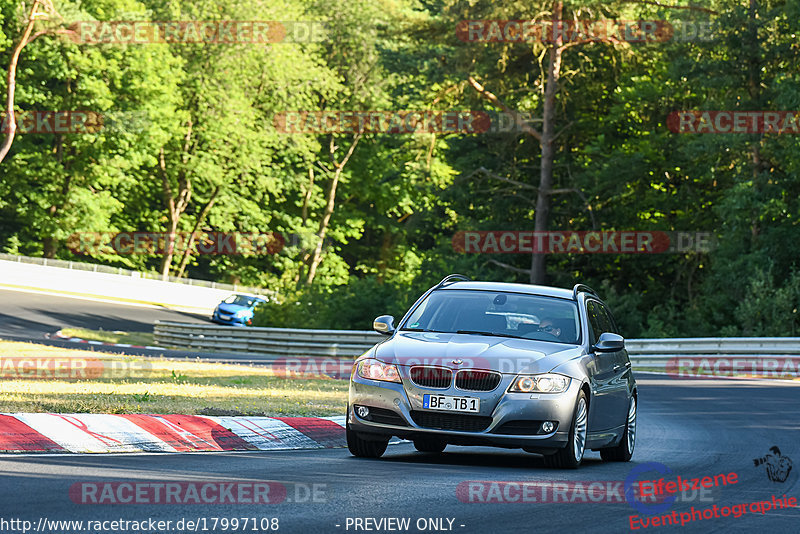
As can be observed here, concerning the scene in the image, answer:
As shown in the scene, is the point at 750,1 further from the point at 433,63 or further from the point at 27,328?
the point at 27,328

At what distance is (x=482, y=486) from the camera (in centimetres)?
873

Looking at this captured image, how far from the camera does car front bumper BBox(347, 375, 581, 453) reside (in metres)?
9.88

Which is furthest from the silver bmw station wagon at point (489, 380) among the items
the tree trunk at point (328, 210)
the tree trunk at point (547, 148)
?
the tree trunk at point (328, 210)

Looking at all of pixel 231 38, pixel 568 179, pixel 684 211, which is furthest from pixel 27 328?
pixel 231 38

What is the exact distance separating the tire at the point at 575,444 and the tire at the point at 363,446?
1.44 m

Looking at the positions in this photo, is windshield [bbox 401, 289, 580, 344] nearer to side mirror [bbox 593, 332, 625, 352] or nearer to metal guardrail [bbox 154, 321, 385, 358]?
side mirror [bbox 593, 332, 625, 352]

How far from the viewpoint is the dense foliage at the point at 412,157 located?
38219mm

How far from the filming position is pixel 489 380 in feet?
32.6

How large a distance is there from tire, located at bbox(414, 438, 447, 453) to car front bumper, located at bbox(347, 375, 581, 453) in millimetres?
186

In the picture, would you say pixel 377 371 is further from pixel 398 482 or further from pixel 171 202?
pixel 171 202

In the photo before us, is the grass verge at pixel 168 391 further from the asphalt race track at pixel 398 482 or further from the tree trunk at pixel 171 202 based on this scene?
the tree trunk at pixel 171 202

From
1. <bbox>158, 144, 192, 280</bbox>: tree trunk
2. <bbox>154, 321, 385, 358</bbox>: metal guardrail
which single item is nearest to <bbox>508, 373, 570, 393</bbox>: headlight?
<bbox>154, 321, 385, 358</bbox>: metal guardrail

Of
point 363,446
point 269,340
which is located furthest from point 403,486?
point 269,340

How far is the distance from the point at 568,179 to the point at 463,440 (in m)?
38.3
